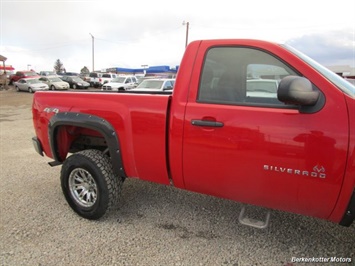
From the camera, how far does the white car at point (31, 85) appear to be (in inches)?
1109

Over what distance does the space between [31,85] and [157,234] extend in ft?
98.3

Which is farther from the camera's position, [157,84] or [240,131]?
[157,84]

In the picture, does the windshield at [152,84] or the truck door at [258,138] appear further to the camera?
the windshield at [152,84]

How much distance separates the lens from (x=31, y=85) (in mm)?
28312

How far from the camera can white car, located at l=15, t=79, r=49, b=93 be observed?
1109 inches

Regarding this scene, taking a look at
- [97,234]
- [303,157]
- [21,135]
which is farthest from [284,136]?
[21,135]

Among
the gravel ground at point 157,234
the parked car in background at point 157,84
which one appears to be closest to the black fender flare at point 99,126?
the gravel ground at point 157,234

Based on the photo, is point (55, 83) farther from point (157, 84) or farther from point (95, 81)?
A: point (157, 84)

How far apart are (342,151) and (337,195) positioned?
344mm

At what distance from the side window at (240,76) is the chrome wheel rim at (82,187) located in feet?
5.53

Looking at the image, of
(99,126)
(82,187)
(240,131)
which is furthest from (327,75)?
(82,187)

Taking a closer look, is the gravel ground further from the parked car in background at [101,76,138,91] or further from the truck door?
the parked car in background at [101,76,138,91]

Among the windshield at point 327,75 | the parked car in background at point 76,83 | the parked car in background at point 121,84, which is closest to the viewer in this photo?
the windshield at point 327,75

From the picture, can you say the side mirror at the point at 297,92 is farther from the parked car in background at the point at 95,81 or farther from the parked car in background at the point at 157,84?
the parked car in background at the point at 95,81
